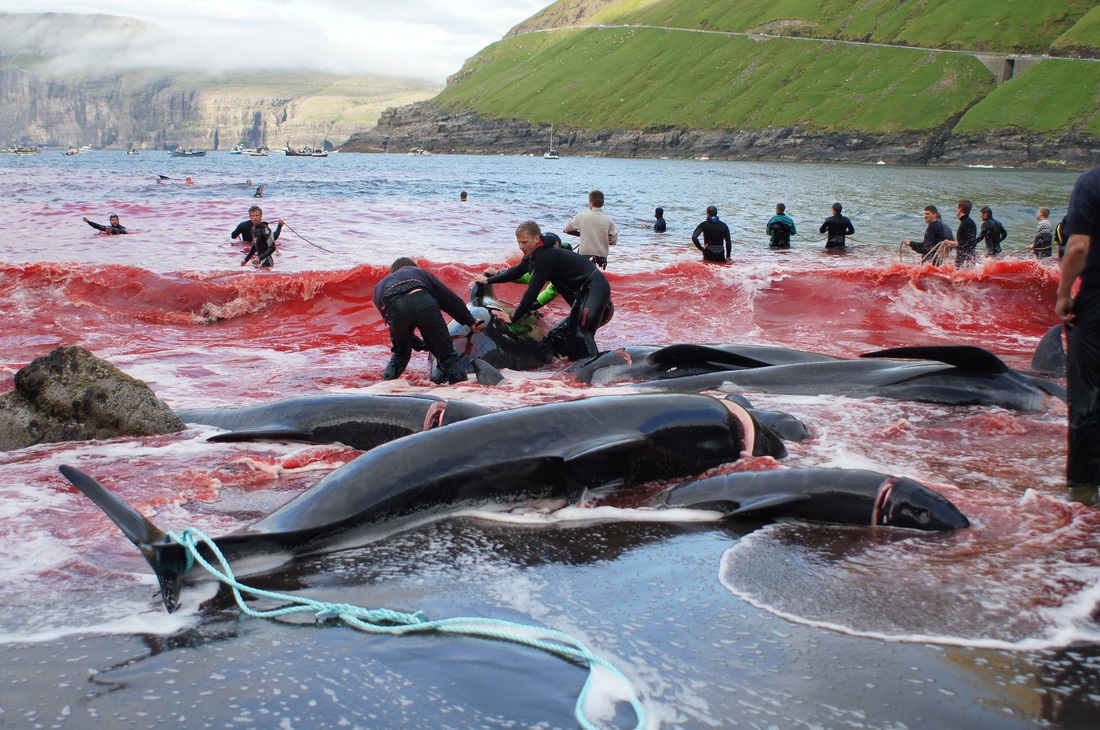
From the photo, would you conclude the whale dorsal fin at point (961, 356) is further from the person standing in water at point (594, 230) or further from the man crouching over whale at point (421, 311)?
the person standing in water at point (594, 230)

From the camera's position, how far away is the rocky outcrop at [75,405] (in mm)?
7359

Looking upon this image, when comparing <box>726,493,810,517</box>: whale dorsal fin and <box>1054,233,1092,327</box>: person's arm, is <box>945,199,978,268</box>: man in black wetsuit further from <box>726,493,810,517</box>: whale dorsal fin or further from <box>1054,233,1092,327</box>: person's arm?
<box>726,493,810,517</box>: whale dorsal fin

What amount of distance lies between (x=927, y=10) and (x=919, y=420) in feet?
495

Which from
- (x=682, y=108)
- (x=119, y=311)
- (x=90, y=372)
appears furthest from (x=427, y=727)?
(x=682, y=108)

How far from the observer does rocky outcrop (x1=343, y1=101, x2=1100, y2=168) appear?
305 ft

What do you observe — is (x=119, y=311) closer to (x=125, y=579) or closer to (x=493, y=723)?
(x=125, y=579)

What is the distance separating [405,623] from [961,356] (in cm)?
646

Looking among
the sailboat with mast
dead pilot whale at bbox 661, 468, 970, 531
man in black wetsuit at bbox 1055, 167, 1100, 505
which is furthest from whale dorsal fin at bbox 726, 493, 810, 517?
the sailboat with mast

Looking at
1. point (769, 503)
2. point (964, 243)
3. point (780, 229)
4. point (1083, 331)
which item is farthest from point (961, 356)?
point (780, 229)

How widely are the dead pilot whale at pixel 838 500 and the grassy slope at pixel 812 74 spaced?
101026 mm

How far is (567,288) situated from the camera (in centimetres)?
1179

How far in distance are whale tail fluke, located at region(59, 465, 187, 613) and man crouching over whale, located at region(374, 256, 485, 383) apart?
5954 mm

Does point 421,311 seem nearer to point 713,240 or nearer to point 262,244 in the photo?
point 262,244

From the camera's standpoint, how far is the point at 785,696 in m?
3.35
